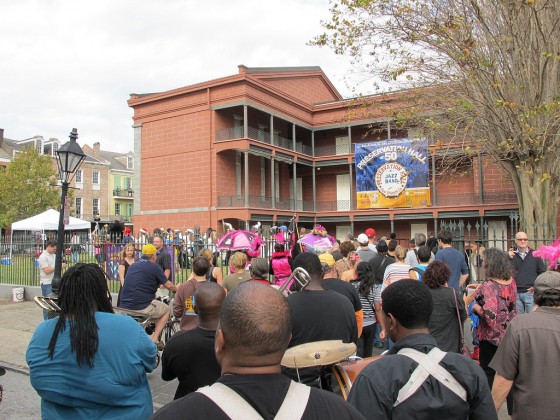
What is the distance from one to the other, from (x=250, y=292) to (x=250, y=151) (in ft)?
81.3

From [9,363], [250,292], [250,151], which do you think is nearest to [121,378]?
[250,292]

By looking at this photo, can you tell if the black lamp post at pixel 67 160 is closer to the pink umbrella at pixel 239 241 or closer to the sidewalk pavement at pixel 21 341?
the sidewalk pavement at pixel 21 341

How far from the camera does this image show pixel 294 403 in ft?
4.28

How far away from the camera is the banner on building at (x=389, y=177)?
26172mm

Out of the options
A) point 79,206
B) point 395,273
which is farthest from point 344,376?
point 79,206

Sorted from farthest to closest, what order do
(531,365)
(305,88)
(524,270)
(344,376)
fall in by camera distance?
(305,88) → (524,270) → (344,376) → (531,365)

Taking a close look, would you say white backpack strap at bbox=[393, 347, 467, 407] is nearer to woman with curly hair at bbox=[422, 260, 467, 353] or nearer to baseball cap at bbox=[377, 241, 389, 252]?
woman with curly hair at bbox=[422, 260, 467, 353]

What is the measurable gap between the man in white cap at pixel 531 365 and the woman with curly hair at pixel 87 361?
2121 millimetres

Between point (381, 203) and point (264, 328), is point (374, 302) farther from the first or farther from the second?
point (381, 203)

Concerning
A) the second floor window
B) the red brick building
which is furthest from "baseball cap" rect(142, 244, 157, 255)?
the second floor window

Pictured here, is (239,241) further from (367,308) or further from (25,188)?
(25,188)

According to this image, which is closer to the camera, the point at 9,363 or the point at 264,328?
the point at 264,328

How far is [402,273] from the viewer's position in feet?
19.8

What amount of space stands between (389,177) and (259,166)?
28.1 ft
